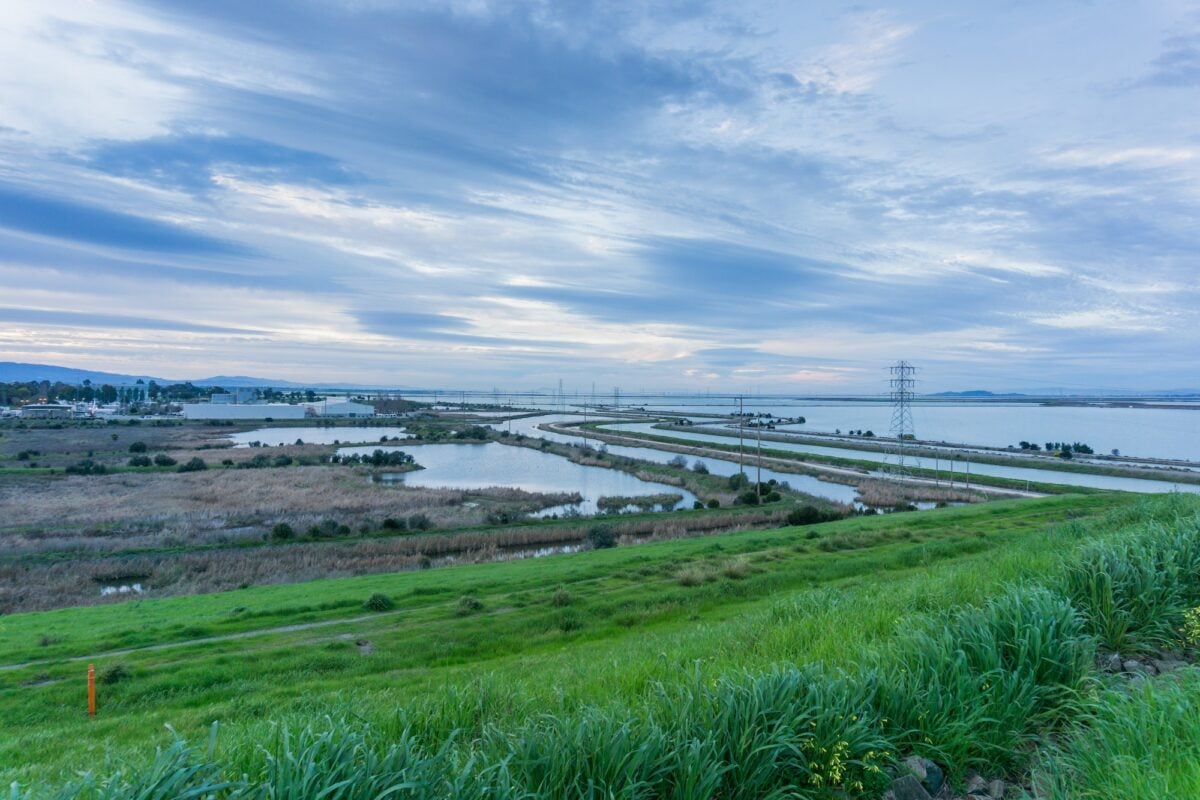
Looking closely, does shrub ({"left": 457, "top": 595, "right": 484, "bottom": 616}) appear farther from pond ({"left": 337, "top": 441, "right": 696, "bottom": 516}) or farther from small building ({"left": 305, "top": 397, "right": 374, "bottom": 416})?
small building ({"left": 305, "top": 397, "right": 374, "bottom": 416})

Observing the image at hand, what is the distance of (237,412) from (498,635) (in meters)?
141

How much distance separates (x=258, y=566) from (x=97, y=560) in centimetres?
699

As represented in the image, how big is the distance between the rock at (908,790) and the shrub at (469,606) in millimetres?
13377

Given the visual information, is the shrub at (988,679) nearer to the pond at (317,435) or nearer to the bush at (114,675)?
the bush at (114,675)

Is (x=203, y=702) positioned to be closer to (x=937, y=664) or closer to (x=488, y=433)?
(x=937, y=664)

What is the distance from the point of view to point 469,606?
1625 cm

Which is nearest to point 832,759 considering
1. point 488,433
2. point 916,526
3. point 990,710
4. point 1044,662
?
point 990,710

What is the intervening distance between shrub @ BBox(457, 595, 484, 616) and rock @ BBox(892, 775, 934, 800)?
13377 millimetres

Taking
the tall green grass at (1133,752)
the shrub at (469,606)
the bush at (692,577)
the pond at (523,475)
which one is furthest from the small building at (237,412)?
the tall green grass at (1133,752)

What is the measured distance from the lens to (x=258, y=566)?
88.7 feet

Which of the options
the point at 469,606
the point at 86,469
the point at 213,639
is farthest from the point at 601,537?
the point at 86,469

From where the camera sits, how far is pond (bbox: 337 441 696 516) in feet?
178

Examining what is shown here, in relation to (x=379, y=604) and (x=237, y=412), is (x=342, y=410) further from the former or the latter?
(x=379, y=604)

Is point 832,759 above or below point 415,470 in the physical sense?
above
